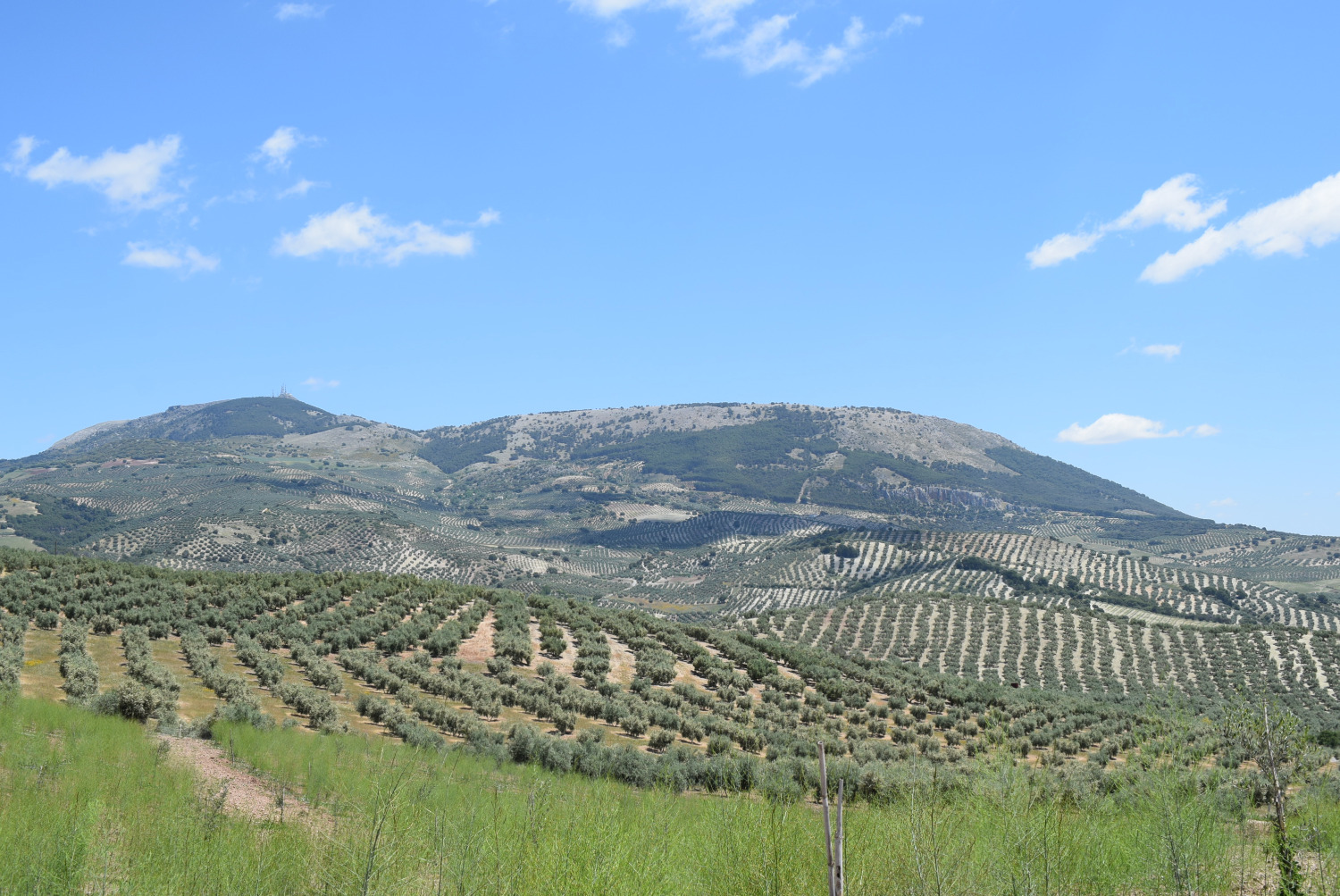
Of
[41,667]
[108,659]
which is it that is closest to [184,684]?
[108,659]

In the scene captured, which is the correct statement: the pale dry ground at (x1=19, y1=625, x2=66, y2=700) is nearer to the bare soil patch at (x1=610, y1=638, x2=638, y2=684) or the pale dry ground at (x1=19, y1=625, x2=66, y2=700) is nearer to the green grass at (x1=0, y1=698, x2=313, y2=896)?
the green grass at (x1=0, y1=698, x2=313, y2=896)

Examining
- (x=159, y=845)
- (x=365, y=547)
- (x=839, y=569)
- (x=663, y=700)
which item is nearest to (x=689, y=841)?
(x=159, y=845)

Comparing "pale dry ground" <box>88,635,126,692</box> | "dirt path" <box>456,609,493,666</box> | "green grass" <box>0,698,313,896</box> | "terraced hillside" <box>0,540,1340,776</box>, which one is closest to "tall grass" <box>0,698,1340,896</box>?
"green grass" <box>0,698,313,896</box>

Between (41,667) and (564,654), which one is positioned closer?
(41,667)

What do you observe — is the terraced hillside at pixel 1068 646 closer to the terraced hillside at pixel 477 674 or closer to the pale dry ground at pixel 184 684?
the terraced hillside at pixel 477 674

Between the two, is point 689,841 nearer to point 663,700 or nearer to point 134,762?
point 134,762

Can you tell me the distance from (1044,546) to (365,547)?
112 meters

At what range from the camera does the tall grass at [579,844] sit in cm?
713

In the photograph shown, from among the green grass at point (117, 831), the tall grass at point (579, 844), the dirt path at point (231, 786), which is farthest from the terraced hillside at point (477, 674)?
the tall grass at point (579, 844)

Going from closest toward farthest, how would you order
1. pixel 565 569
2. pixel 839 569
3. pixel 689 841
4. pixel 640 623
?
pixel 689 841
pixel 640 623
pixel 839 569
pixel 565 569

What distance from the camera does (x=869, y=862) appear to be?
8141mm

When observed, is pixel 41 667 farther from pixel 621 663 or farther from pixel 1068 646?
pixel 1068 646

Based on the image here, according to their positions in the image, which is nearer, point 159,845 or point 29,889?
point 29,889

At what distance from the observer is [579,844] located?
709cm
